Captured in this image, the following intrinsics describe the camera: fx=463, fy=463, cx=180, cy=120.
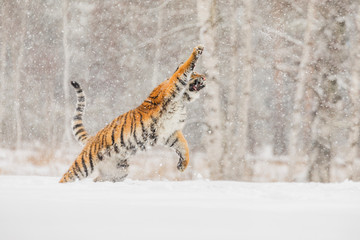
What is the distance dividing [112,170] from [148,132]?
46 centimetres

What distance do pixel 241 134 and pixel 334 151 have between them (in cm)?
142

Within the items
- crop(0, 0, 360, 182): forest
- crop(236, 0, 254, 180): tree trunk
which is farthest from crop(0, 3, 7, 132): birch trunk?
crop(236, 0, 254, 180): tree trunk

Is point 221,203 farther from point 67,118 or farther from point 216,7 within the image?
point 67,118

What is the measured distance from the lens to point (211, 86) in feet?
22.3

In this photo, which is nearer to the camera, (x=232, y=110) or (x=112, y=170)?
(x=112, y=170)

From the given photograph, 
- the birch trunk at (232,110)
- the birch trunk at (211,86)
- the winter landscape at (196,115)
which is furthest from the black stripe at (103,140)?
the birch trunk at (232,110)

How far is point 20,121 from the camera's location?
11.3 metres

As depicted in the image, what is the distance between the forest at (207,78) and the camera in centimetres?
708

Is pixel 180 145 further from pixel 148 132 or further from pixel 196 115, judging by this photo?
pixel 196 115

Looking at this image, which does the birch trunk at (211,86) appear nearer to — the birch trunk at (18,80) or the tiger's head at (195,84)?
the tiger's head at (195,84)

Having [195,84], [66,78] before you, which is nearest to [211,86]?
[195,84]

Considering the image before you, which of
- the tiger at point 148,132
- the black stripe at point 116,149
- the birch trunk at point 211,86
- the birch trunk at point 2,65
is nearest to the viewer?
the tiger at point 148,132

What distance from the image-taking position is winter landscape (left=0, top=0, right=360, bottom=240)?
8.15ft

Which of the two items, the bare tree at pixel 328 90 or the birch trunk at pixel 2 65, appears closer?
the bare tree at pixel 328 90
